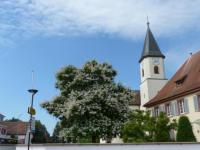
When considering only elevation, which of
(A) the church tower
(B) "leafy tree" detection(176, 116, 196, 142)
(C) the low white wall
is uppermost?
(A) the church tower

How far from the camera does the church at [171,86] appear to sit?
36.0m

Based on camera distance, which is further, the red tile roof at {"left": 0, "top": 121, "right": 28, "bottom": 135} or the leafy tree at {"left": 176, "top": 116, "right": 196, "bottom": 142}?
the red tile roof at {"left": 0, "top": 121, "right": 28, "bottom": 135}

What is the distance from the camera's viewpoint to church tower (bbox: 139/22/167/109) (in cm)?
5531

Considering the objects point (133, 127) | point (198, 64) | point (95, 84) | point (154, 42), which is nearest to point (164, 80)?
point (154, 42)

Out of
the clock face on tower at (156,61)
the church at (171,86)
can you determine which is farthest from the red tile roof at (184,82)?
the clock face on tower at (156,61)

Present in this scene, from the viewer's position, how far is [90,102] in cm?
3475

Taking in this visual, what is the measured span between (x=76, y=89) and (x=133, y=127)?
36.2ft

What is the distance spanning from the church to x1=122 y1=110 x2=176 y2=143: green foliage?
8.40m

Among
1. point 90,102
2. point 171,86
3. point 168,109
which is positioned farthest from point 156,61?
point 90,102

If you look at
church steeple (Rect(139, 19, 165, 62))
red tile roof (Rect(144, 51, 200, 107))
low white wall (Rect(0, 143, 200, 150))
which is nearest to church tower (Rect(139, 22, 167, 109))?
church steeple (Rect(139, 19, 165, 62))

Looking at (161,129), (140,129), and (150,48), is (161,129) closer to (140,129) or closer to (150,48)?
(140,129)

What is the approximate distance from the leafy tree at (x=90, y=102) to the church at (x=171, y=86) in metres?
5.65

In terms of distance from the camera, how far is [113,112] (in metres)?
35.7

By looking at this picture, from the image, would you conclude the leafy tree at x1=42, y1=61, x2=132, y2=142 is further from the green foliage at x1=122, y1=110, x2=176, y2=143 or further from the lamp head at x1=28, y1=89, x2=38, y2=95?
the lamp head at x1=28, y1=89, x2=38, y2=95
